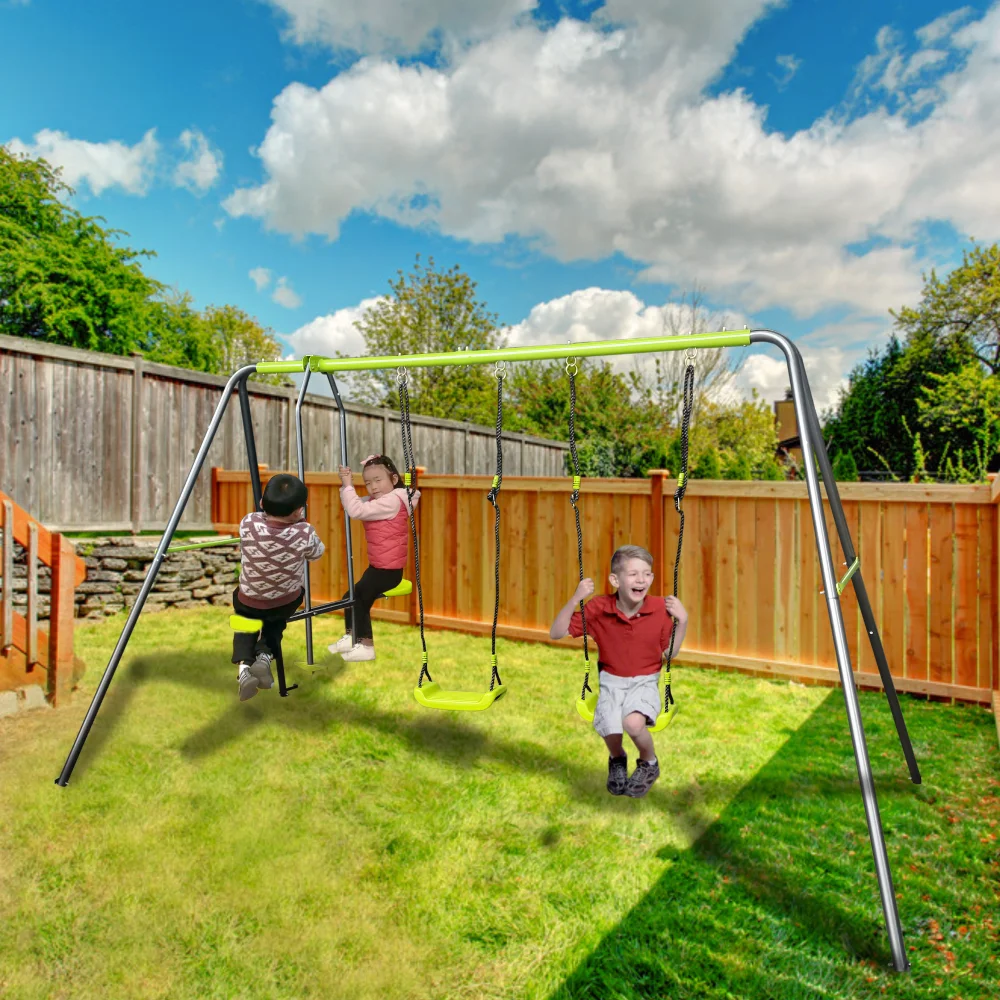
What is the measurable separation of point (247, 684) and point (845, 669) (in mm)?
2730

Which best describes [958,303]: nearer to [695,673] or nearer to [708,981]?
[695,673]

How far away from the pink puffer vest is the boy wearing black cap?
0.39m

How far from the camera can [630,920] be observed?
2.53 metres

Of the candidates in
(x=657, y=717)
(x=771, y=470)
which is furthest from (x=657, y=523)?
(x=771, y=470)

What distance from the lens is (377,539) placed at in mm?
4012

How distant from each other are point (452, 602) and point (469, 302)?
11.4 meters

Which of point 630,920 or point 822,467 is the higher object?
point 822,467

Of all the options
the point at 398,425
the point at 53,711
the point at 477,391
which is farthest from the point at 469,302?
the point at 53,711

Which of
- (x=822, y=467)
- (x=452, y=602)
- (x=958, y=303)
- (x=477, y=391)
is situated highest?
(x=958, y=303)

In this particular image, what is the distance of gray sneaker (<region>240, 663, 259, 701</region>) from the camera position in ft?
11.8

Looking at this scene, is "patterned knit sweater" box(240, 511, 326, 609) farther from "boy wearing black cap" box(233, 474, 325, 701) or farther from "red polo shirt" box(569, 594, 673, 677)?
"red polo shirt" box(569, 594, 673, 677)

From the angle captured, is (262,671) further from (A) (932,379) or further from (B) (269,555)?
(A) (932,379)

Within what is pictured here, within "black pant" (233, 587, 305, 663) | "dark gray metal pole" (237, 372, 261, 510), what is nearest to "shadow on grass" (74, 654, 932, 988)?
"black pant" (233, 587, 305, 663)

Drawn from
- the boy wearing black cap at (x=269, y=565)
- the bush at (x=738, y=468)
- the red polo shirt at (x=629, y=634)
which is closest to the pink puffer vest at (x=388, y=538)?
the boy wearing black cap at (x=269, y=565)
